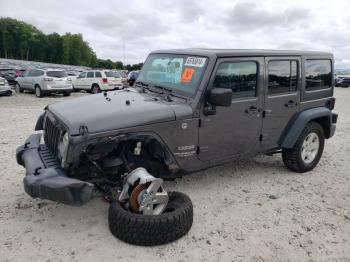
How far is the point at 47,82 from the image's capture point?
58.9 feet

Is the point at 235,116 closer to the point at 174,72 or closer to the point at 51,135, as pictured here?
the point at 174,72

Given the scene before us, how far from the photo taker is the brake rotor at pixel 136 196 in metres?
3.49

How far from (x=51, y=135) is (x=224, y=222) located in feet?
7.42

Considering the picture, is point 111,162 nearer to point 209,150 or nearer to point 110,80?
point 209,150

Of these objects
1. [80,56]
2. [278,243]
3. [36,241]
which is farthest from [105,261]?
[80,56]

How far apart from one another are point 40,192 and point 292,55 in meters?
3.97

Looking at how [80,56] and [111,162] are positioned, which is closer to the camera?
[111,162]

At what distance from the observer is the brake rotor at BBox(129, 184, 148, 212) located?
3.49m

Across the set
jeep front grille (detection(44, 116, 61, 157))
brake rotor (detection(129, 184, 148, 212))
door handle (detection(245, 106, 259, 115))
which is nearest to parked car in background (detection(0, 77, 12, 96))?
jeep front grille (detection(44, 116, 61, 157))

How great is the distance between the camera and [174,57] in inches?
185

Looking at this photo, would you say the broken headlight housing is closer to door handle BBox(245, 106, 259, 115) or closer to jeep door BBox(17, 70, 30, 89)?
door handle BBox(245, 106, 259, 115)

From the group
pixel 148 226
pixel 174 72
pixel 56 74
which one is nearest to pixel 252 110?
pixel 174 72

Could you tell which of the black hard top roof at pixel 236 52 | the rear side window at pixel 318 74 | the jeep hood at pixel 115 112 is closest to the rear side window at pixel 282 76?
the black hard top roof at pixel 236 52

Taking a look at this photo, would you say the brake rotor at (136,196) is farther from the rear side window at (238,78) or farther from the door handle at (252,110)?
the door handle at (252,110)
